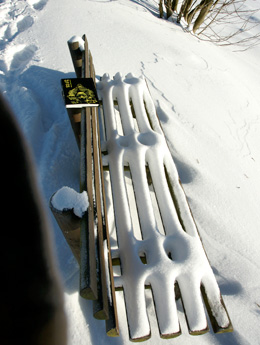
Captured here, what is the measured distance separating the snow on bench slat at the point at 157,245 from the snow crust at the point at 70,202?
0.44m

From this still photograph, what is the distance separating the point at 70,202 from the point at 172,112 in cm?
185

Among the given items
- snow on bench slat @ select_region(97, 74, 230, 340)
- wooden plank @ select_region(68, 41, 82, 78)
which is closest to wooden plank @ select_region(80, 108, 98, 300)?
snow on bench slat @ select_region(97, 74, 230, 340)

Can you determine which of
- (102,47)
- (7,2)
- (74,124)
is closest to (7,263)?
(74,124)

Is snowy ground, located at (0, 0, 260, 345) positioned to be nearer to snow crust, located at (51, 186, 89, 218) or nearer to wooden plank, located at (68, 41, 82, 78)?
wooden plank, located at (68, 41, 82, 78)

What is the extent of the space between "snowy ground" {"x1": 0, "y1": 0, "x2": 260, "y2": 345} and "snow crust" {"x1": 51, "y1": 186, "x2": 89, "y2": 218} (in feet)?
2.01

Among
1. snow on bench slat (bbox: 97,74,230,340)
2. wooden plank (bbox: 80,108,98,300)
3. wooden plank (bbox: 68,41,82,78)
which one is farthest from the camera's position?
wooden plank (bbox: 68,41,82,78)

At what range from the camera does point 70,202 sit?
910 mm

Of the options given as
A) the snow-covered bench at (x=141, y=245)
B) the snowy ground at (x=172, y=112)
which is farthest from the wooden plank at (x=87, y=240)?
the snowy ground at (x=172, y=112)

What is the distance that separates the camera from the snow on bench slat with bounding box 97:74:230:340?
3.62 ft

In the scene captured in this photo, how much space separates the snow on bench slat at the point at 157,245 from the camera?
1.10 m

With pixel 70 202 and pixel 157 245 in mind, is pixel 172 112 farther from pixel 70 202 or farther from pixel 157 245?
pixel 70 202

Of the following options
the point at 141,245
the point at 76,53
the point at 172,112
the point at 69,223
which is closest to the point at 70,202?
the point at 69,223

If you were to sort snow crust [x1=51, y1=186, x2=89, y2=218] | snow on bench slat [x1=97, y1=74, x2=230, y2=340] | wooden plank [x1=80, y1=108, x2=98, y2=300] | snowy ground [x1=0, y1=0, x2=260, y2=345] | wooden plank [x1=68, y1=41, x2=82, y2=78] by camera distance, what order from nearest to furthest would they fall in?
wooden plank [x1=80, y1=108, x2=98, y2=300] < snow crust [x1=51, y1=186, x2=89, y2=218] < snow on bench slat [x1=97, y1=74, x2=230, y2=340] < snowy ground [x1=0, y1=0, x2=260, y2=345] < wooden plank [x1=68, y1=41, x2=82, y2=78]

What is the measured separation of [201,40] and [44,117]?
297 cm
